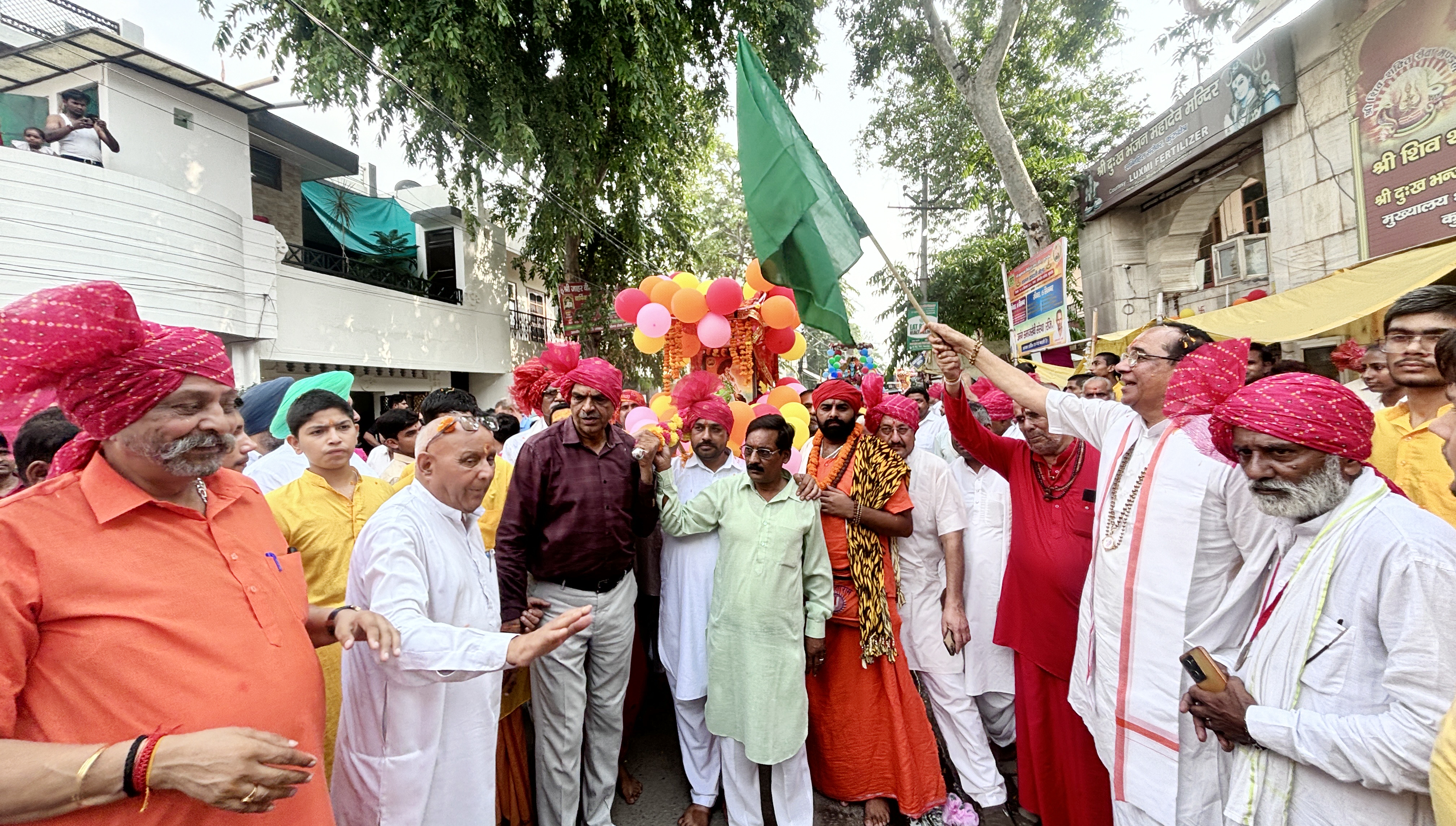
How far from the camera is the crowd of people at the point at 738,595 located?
1327 millimetres

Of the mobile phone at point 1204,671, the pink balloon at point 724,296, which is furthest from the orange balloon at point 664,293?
the mobile phone at point 1204,671

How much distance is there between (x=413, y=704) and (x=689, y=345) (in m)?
4.56

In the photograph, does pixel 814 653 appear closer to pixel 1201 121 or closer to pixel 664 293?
pixel 664 293

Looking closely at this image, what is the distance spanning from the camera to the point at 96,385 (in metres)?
1.38

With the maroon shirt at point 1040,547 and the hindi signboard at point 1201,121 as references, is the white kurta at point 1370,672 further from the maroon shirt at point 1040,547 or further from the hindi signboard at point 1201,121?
the hindi signboard at point 1201,121

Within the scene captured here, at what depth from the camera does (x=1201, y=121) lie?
9.27m

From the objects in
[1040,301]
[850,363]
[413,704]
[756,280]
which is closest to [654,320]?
[756,280]

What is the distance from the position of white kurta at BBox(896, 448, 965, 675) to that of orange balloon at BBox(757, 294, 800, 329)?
2.84 m

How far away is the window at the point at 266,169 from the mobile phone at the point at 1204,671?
16098 mm

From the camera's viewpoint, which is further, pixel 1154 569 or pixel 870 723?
pixel 870 723

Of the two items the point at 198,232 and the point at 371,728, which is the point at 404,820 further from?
the point at 198,232

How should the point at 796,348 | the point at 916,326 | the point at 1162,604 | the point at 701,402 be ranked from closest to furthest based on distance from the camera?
the point at 1162,604, the point at 701,402, the point at 796,348, the point at 916,326

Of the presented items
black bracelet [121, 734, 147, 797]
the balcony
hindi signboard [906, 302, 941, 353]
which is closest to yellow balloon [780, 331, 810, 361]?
black bracelet [121, 734, 147, 797]

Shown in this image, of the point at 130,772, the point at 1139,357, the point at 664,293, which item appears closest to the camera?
the point at 130,772
